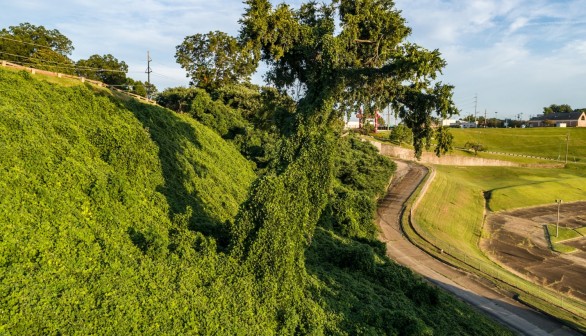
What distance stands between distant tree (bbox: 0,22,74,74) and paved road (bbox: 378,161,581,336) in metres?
37.6

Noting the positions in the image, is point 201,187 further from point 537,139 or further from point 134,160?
point 537,139

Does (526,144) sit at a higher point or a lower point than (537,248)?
higher

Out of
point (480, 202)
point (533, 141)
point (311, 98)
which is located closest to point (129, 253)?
point (311, 98)

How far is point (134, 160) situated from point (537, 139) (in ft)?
449

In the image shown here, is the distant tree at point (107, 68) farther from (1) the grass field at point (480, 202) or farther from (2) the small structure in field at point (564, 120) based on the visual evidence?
(2) the small structure in field at point (564, 120)

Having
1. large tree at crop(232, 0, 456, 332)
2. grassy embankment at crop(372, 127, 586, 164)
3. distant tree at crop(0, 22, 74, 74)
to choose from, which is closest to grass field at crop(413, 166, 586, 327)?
grassy embankment at crop(372, 127, 586, 164)

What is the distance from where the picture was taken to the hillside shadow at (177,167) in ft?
50.9

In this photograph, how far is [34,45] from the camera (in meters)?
44.2

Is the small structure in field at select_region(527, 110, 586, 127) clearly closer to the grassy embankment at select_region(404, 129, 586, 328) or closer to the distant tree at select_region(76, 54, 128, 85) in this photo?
the grassy embankment at select_region(404, 129, 586, 328)

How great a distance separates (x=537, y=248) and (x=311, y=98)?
130 feet

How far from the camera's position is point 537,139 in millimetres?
121312

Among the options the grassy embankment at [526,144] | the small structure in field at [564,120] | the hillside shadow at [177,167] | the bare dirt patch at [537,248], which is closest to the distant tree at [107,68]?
the hillside shadow at [177,167]

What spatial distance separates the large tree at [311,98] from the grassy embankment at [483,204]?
17.7 m

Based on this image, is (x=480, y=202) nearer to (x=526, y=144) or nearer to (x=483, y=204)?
(x=483, y=204)
